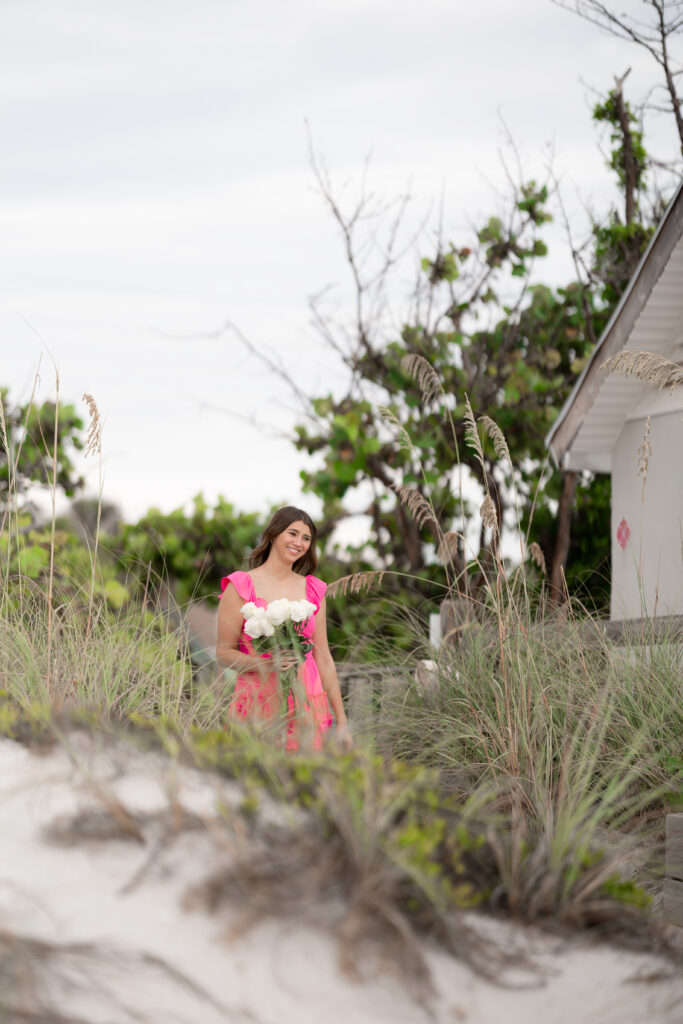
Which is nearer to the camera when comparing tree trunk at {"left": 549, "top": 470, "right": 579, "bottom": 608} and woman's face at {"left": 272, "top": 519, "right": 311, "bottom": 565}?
woman's face at {"left": 272, "top": 519, "right": 311, "bottom": 565}

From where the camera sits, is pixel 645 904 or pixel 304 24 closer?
pixel 645 904

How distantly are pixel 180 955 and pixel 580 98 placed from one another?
44.0ft

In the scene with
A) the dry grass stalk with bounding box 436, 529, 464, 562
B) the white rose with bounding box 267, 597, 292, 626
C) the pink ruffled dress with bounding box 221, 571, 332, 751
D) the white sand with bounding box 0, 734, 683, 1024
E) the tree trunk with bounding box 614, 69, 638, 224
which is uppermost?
the tree trunk with bounding box 614, 69, 638, 224

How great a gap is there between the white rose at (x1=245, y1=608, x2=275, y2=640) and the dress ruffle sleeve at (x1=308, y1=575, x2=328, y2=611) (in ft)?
1.79

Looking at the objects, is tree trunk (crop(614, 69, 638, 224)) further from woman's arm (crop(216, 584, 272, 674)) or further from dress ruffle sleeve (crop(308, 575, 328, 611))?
woman's arm (crop(216, 584, 272, 674))

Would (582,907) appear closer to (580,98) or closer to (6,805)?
(6,805)

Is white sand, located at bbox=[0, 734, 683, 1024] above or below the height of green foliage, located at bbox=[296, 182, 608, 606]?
below

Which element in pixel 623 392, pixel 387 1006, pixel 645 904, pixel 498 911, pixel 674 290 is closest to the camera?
pixel 387 1006

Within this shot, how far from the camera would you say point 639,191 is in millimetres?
13594

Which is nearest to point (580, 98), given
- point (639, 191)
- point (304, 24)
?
point (639, 191)

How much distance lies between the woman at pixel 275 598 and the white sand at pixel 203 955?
160cm

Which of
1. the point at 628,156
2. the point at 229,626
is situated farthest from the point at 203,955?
the point at 628,156

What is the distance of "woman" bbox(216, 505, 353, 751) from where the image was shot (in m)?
4.52

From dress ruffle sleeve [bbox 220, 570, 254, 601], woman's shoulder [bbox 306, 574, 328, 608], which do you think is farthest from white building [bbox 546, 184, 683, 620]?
dress ruffle sleeve [bbox 220, 570, 254, 601]
